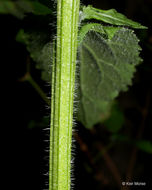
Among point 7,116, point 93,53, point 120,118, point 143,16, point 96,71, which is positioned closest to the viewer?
point 93,53

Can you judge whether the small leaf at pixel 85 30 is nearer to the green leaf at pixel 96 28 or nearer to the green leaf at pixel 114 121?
the green leaf at pixel 96 28

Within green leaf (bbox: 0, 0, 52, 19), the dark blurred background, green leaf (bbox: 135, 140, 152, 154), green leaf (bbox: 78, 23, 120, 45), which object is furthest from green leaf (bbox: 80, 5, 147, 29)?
green leaf (bbox: 135, 140, 152, 154)

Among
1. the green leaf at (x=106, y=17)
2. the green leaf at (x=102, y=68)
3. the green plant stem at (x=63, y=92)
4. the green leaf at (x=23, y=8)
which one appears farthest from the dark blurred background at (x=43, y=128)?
the green plant stem at (x=63, y=92)

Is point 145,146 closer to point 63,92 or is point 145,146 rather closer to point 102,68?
point 102,68

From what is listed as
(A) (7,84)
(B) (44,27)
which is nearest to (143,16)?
(A) (7,84)

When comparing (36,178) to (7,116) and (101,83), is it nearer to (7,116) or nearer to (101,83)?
(7,116)

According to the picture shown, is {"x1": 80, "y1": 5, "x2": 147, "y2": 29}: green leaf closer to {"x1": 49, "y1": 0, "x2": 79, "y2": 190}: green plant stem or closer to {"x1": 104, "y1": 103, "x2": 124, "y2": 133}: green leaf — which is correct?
{"x1": 49, "y1": 0, "x2": 79, "y2": 190}: green plant stem

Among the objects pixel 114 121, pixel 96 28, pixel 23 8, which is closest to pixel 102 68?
pixel 23 8
